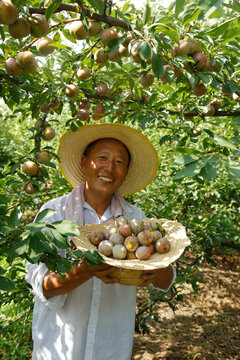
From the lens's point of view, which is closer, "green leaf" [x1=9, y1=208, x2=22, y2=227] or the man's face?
"green leaf" [x1=9, y1=208, x2=22, y2=227]

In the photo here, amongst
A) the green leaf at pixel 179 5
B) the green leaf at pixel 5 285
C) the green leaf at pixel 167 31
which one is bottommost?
the green leaf at pixel 5 285

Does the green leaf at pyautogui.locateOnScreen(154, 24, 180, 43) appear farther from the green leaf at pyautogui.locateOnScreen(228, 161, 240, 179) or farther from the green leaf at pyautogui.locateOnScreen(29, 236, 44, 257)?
the green leaf at pyautogui.locateOnScreen(29, 236, 44, 257)

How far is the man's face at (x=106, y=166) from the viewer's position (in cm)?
188

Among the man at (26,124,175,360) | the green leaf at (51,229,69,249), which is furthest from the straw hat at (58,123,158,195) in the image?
the green leaf at (51,229,69,249)

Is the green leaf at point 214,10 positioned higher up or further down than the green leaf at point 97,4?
further down

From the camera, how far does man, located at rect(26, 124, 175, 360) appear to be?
1572mm

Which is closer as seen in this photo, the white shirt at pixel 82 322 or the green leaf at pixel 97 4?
the green leaf at pixel 97 4

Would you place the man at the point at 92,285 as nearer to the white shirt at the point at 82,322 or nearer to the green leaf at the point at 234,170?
the white shirt at the point at 82,322

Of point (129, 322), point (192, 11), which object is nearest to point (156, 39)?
point (192, 11)

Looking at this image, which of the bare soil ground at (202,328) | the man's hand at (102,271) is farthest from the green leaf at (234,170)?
the bare soil ground at (202,328)

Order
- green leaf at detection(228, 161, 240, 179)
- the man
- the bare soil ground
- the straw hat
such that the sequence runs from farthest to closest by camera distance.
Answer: the bare soil ground < the straw hat < the man < green leaf at detection(228, 161, 240, 179)

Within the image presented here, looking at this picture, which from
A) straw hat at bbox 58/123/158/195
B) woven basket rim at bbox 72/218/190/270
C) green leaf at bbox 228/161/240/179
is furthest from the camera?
straw hat at bbox 58/123/158/195

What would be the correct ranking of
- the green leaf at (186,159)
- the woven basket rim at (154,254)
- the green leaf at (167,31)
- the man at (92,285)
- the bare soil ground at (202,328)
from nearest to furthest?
the green leaf at (186,159)
the green leaf at (167,31)
the woven basket rim at (154,254)
the man at (92,285)
the bare soil ground at (202,328)

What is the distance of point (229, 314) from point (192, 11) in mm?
4109
